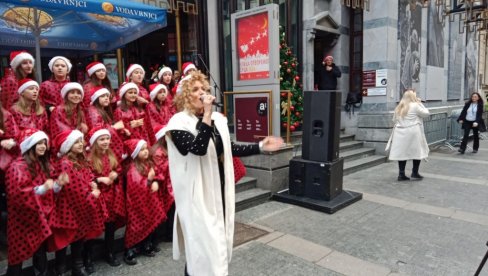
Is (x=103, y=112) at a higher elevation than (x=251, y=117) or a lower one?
higher

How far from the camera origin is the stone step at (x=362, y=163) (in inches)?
330

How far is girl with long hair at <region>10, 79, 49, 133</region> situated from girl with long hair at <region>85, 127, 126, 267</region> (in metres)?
0.56

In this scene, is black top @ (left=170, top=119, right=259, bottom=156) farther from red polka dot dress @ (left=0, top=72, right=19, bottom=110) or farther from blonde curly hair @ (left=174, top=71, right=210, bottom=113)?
red polka dot dress @ (left=0, top=72, right=19, bottom=110)

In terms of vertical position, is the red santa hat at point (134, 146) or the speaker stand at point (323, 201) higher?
the red santa hat at point (134, 146)

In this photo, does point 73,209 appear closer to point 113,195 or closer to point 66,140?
point 113,195

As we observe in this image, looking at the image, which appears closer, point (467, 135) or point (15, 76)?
point (15, 76)

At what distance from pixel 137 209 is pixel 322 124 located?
3.37 metres

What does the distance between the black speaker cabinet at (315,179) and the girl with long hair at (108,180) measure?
3109 millimetres

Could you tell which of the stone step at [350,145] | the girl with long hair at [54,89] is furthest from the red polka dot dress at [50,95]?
the stone step at [350,145]

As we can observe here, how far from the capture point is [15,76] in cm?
388

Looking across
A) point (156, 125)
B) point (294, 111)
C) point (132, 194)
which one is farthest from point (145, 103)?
point (294, 111)

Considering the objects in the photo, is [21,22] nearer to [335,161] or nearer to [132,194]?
[132,194]

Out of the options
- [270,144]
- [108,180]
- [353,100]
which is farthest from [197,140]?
[353,100]

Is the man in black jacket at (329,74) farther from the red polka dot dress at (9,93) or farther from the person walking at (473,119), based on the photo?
the red polka dot dress at (9,93)
